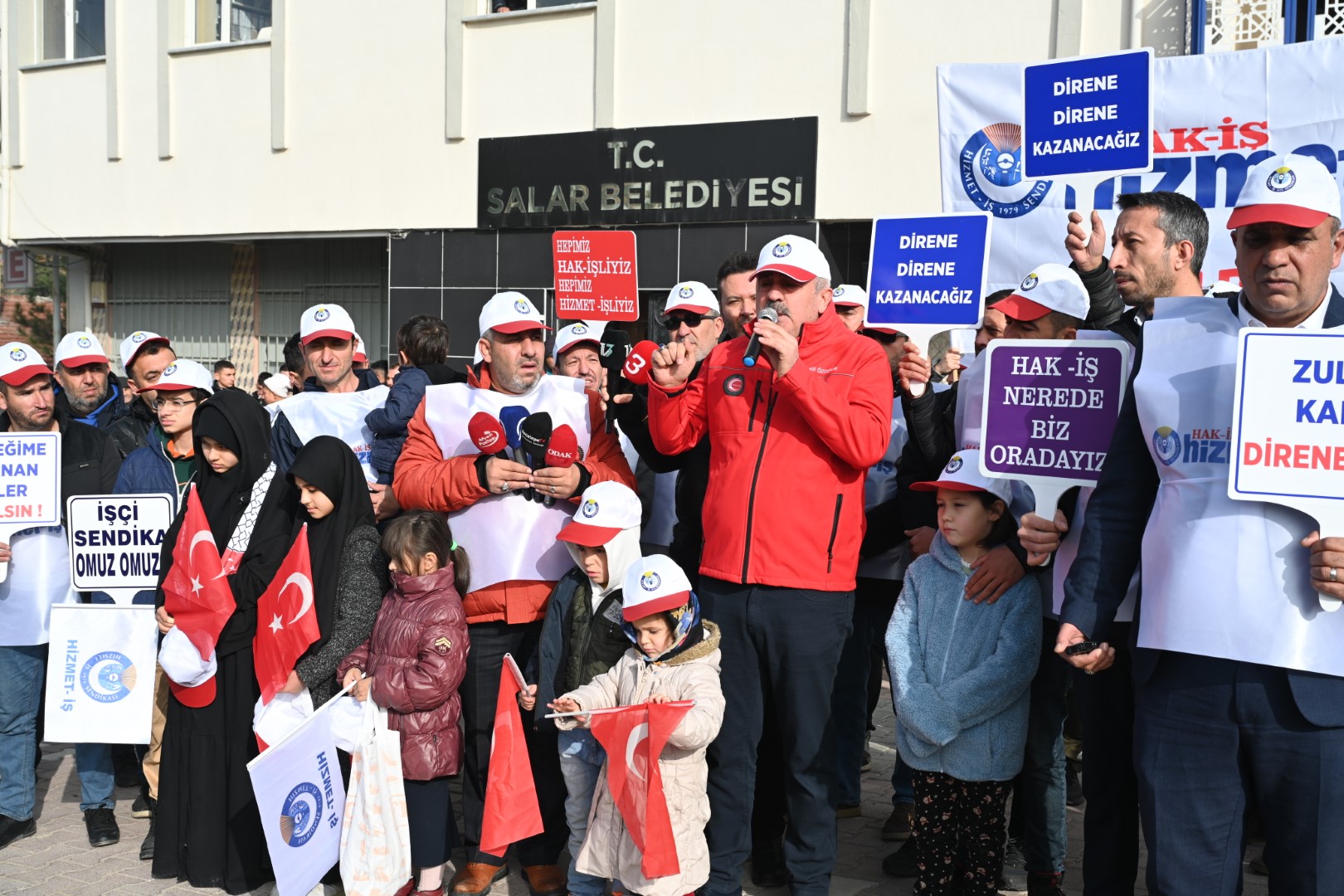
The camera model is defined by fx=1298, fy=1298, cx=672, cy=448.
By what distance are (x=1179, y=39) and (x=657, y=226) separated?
5.50m

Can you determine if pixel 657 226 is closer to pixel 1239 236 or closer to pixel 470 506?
pixel 470 506

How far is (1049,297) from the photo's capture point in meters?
4.61

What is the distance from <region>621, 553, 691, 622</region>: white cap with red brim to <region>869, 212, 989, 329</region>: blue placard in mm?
1781

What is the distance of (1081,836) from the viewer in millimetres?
5641

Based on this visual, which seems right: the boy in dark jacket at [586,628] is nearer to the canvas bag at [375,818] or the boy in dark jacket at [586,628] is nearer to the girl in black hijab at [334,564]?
the canvas bag at [375,818]

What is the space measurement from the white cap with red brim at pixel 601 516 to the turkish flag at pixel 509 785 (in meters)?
0.56

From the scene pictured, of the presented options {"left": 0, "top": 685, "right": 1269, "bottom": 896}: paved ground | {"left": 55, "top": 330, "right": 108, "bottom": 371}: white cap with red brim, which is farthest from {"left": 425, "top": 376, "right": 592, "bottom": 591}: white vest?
{"left": 55, "top": 330, "right": 108, "bottom": 371}: white cap with red brim

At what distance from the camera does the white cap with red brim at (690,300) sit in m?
5.80

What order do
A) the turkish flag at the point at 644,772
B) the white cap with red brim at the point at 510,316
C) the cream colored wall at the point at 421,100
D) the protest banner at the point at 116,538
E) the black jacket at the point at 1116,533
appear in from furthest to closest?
1. the cream colored wall at the point at 421,100
2. the protest banner at the point at 116,538
3. the white cap with red brim at the point at 510,316
4. the turkish flag at the point at 644,772
5. the black jacket at the point at 1116,533

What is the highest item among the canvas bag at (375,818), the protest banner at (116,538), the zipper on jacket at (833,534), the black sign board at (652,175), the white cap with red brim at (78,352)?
the black sign board at (652,175)

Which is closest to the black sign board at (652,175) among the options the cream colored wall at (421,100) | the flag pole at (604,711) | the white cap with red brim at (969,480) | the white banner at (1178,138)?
the cream colored wall at (421,100)

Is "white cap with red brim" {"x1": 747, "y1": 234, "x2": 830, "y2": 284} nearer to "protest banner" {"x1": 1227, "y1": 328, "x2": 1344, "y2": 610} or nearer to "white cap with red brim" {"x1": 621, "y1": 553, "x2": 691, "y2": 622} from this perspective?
"white cap with red brim" {"x1": 621, "y1": 553, "x2": 691, "y2": 622}

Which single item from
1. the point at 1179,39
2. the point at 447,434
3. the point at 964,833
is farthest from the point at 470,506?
the point at 1179,39

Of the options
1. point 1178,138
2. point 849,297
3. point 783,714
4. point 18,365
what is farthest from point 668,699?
point 1178,138
